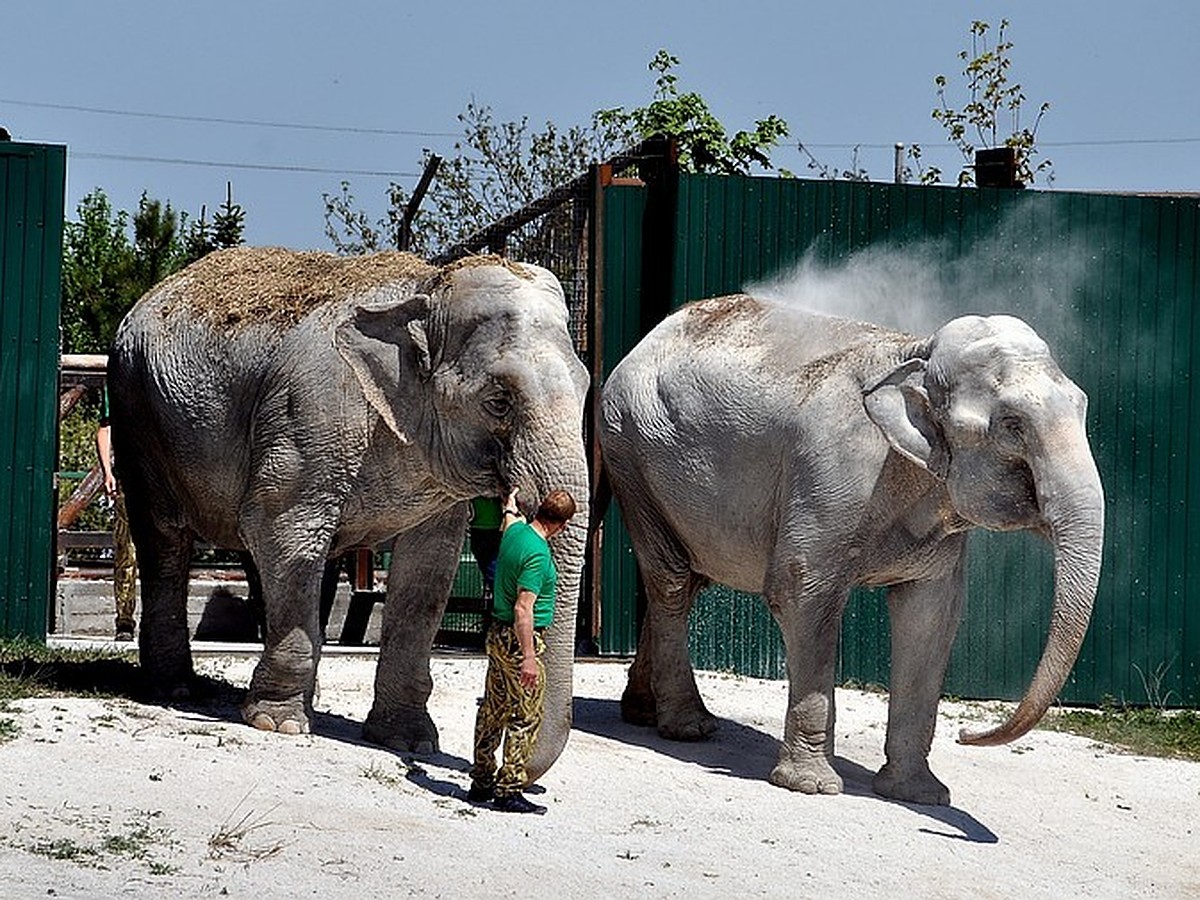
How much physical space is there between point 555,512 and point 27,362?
16.8 feet

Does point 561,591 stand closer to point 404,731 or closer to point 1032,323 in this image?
point 404,731

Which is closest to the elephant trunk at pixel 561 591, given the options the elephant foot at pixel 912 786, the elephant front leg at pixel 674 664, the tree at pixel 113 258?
the elephant foot at pixel 912 786

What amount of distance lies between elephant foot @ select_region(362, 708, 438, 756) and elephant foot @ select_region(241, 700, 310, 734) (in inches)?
16.6

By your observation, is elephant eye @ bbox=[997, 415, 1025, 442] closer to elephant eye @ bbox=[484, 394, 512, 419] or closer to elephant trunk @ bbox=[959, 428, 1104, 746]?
elephant trunk @ bbox=[959, 428, 1104, 746]

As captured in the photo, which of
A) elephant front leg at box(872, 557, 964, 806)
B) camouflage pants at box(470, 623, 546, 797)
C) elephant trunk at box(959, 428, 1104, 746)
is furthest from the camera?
elephant front leg at box(872, 557, 964, 806)

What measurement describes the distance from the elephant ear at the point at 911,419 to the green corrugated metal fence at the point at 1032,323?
14.5 ft

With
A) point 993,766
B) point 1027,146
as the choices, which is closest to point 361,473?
point 993,766

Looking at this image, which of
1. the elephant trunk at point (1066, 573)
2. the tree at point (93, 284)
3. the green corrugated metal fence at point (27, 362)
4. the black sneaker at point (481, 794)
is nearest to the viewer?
the elephant trunk at point (1066, 573)

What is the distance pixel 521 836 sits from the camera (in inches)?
379

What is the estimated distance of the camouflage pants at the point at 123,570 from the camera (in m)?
16.3

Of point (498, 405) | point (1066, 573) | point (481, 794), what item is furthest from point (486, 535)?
point (1066, 573)

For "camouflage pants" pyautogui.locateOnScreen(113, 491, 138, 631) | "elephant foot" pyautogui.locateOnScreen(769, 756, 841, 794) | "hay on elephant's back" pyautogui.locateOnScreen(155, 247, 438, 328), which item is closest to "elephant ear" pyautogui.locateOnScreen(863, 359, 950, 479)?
"elephant foot" pyautogui.locateOnScreen(769, 756, 841, 794)

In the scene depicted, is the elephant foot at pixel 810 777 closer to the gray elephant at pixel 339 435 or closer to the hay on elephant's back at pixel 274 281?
the gray elephant at pixel 339 435

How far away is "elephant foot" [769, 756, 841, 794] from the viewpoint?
450 inches
